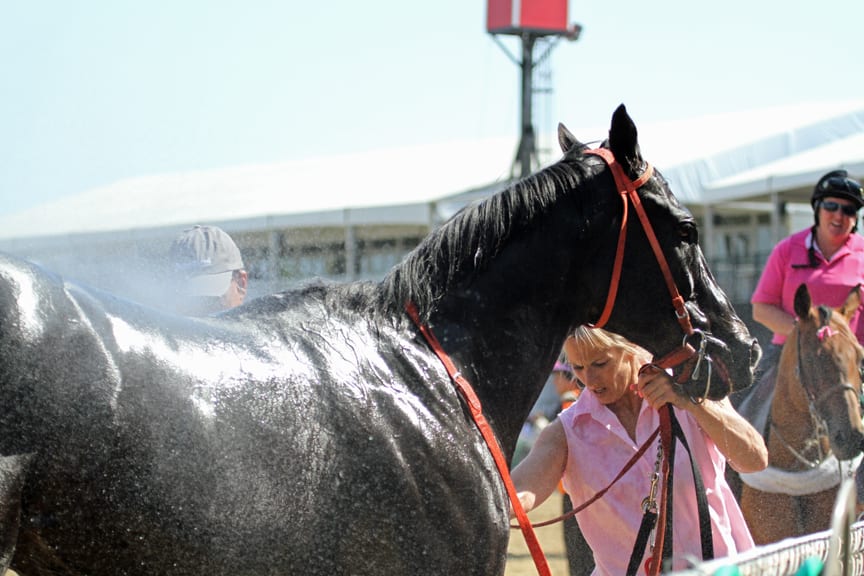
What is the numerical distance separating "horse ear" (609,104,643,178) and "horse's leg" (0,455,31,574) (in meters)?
1.67

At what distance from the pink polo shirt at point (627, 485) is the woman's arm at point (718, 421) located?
0.30 ft

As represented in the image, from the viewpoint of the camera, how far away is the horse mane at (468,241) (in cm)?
265

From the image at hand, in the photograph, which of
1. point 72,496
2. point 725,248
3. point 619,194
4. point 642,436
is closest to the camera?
point 72,496

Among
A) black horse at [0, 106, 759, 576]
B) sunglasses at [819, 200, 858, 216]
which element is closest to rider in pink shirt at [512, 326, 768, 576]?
black horse at [0, 106, 759, 576]

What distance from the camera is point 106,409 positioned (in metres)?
2.01

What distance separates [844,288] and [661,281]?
3304 mm

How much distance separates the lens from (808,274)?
5703mm

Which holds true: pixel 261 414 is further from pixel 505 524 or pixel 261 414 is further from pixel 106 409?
pixel 505 524

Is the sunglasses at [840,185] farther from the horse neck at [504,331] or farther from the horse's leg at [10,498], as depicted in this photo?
the horse's leg at [10,498]

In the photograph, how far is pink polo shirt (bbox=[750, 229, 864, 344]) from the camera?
566 cm

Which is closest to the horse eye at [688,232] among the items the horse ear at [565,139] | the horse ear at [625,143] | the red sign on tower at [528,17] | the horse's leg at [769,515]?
the horse ear at [625,143]

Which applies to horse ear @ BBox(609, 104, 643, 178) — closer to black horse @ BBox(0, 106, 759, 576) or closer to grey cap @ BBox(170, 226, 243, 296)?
black horse @ BBox(0, 106, 759, 576)

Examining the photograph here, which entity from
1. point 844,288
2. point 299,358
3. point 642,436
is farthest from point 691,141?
point 299,358

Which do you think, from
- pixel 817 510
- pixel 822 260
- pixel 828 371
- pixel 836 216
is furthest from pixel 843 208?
pixel 817 510
